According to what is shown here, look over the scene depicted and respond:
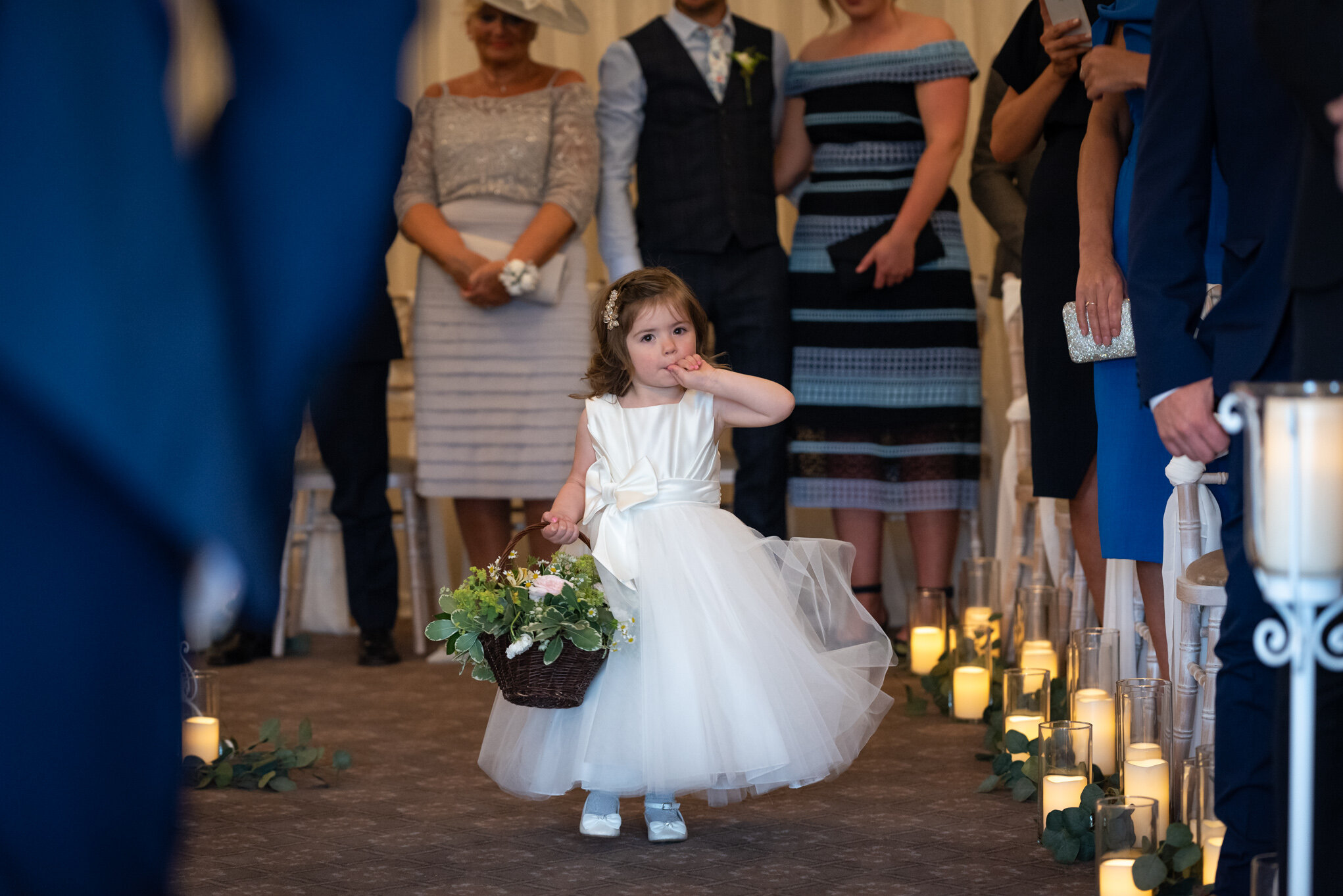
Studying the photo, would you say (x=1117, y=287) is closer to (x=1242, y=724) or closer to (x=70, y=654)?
(x=1242, y=724)

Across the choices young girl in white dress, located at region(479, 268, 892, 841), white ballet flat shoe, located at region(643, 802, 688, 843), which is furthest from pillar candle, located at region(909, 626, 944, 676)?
white ballet flat shoe, located at region(643, 802, 688, 843)

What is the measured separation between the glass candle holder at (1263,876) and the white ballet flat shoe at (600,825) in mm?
1241

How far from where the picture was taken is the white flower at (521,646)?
2135 millimetres

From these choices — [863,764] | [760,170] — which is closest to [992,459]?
[760,170]

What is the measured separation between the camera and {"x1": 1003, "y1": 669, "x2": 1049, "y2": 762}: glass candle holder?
8.94 feet

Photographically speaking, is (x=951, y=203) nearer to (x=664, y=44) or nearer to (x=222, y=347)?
(x=664, y=44)

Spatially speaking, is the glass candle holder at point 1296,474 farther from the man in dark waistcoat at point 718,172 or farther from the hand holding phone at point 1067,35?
the man in dark waistcoat at point 718,172

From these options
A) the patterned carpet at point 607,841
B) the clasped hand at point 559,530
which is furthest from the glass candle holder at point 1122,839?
the clasped hand at point 559,530

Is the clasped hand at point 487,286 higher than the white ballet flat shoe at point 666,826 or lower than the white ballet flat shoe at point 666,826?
higher

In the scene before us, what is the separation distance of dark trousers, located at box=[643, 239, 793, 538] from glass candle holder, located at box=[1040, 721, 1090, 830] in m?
1.88

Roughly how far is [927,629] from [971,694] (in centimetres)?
49

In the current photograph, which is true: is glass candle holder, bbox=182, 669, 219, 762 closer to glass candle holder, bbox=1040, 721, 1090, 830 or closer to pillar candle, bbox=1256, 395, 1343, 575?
glass candle holder, bbox=1040, 721, 1090, 830

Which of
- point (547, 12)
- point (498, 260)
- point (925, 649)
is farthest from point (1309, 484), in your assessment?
point (547, 12)

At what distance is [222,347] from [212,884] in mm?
1667
